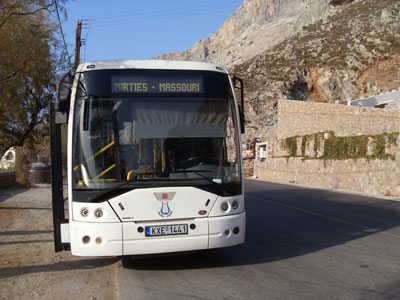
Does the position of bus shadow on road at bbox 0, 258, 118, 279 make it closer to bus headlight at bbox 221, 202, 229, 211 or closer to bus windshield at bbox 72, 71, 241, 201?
bus windshield at bbox 72, 71, 241, 201

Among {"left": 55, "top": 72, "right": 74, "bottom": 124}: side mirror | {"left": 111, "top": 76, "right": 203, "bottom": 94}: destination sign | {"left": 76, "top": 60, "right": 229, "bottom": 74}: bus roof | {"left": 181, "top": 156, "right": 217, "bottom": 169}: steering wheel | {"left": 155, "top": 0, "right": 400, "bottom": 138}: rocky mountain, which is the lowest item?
{"left": 181, "top": 156, "right": 217, "bottom": 169}: steering wheel

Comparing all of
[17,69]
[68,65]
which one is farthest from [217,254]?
[68,65]

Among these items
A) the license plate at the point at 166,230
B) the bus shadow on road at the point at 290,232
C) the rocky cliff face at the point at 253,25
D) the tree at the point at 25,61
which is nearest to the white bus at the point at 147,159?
the license plate at the point at 166,230

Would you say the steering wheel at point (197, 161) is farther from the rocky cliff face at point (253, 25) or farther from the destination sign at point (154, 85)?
the rocky cliff face at point (253, 25)

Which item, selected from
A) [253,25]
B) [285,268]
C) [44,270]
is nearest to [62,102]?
[44,270]

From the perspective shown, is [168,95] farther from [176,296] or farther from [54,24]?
[54,24]

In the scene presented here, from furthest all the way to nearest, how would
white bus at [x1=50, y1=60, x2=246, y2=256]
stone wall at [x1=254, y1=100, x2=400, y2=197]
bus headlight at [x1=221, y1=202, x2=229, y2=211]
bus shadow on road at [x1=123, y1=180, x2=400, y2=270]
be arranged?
stone wall at [x1=254, y1=100, x2=400, y2=197] → bus shadow on road at [x1=123, y1=180, x2=400, y2=270] → bus headlight at [x1=221, y1=202, x2=229, y2=211] → white bus at [x1=50, y1=60, x2=246, y2=256]

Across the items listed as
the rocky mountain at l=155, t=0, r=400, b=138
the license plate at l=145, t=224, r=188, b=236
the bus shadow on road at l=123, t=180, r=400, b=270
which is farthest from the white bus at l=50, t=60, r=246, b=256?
the rocky mountain at l=155, t=0, r=400, b=138

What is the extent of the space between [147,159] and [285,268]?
8.39 ft

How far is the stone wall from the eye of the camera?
2122cm

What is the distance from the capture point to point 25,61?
11367mm

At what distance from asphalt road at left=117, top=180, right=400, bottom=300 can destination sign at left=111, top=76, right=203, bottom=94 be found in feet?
8.71

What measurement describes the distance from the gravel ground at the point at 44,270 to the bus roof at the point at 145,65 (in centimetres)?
301

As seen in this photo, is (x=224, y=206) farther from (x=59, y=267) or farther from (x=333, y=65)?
(x=333, y=65)
